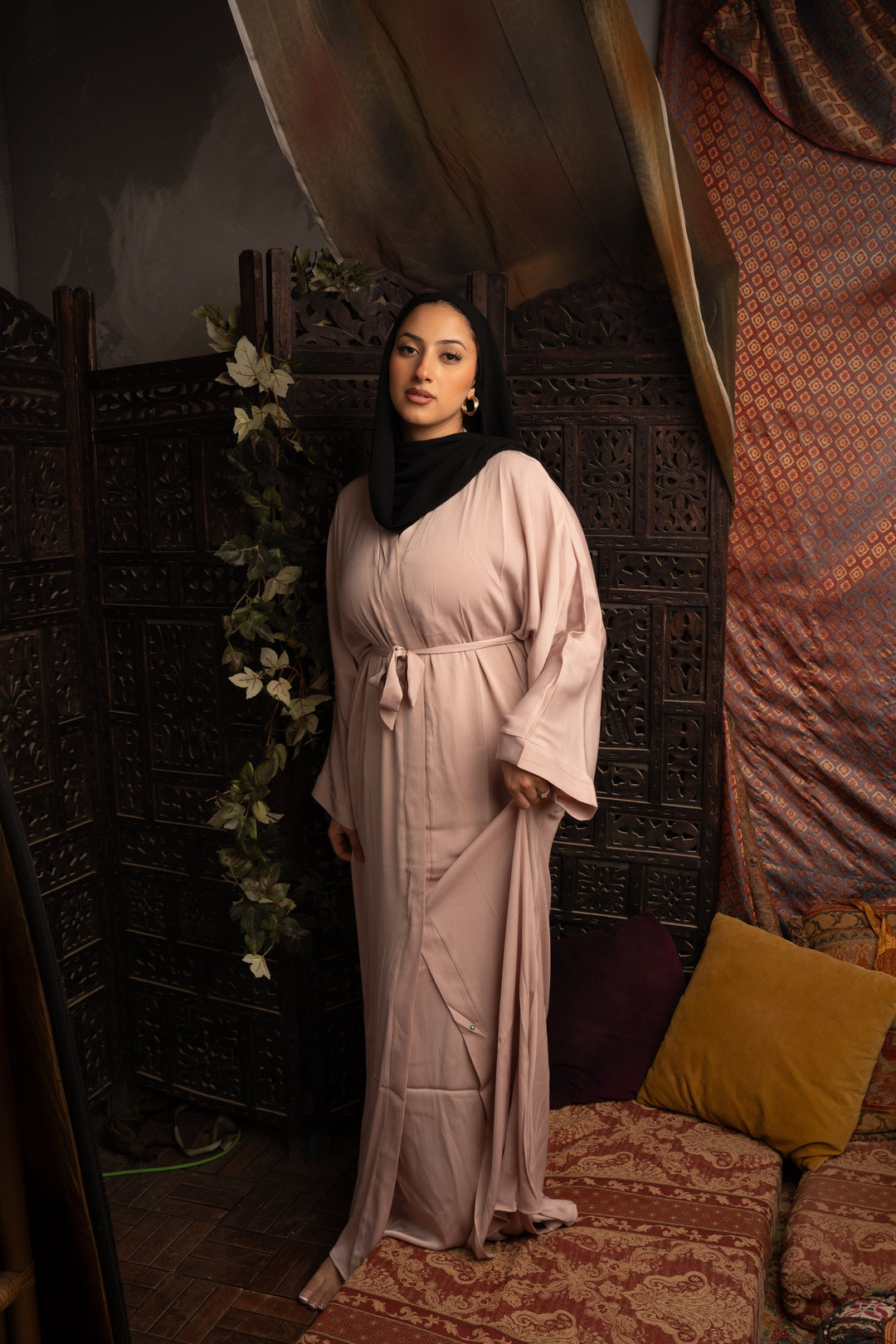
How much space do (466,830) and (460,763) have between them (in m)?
0.14

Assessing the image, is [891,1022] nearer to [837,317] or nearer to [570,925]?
[570,925]

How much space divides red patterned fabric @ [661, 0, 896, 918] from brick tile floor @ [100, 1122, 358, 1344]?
1317 millimetres

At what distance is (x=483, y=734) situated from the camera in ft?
6.86

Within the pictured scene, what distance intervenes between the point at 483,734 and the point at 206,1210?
1.44 metres

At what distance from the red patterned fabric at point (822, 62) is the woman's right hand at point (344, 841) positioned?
200 centimetres

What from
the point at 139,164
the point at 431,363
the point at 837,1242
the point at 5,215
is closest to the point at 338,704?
the point at 431,363

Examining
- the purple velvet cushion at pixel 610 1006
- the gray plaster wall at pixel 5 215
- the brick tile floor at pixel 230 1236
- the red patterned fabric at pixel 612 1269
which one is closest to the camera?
the red patterned fabric at pixel 612 1269

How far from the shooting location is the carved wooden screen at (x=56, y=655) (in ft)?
8.63

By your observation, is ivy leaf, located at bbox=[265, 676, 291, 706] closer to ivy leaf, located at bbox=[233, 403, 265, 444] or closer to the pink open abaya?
the pink open abaya

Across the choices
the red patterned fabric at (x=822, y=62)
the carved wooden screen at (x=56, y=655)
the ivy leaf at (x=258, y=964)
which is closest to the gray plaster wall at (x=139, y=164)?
the carved wooden screen at (x=56, y=655)

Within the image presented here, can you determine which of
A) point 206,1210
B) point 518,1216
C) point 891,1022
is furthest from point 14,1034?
point 891,1022

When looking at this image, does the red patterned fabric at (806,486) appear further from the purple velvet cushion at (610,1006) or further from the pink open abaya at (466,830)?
the pink open abaya at (466,830)

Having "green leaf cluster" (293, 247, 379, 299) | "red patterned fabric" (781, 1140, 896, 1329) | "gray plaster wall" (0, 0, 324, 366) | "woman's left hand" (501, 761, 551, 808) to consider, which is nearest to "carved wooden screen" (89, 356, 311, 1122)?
"green leaf cluster" (293, 247, 379, 299)

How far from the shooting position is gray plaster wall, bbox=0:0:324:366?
3.19m
